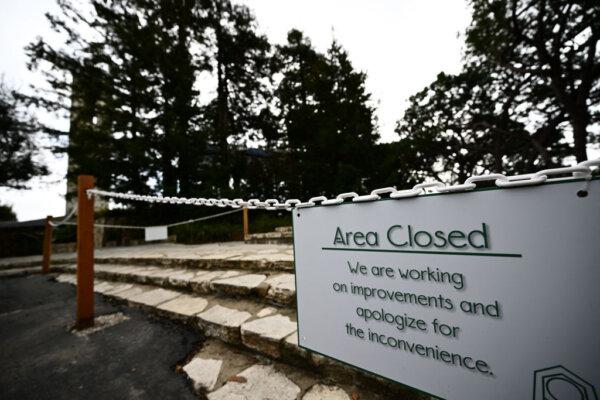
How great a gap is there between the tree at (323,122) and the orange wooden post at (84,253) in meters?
9.50

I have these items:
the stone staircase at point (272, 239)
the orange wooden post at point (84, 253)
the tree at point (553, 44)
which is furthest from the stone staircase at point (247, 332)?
the tree at point (553, 44)

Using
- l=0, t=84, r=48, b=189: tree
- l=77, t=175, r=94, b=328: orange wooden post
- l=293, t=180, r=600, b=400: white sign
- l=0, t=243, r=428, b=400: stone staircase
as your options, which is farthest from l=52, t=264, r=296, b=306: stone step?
l=0, t=84, r=48, b=189: tree

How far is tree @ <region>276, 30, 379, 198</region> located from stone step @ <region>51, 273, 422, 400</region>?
9103 mm

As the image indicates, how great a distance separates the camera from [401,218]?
863mm

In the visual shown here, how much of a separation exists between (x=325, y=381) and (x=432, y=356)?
92 cm

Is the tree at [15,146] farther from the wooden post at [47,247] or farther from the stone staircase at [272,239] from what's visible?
the stone staircase at [272,239]

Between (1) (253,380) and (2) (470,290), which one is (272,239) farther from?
(2) (470,290)

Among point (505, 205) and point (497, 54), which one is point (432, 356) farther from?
point (497, 54)

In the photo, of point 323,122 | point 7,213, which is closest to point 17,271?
point 323,122

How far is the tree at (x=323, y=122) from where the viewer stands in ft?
38.9

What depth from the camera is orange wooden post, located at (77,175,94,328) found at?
2.47 metres

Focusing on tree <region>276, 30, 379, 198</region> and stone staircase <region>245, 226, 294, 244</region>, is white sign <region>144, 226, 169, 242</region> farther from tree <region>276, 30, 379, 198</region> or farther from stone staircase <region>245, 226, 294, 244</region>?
tree <region>276, 30, 379, 198</region>

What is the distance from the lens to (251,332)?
1814 mm

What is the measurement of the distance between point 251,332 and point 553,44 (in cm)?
1557
